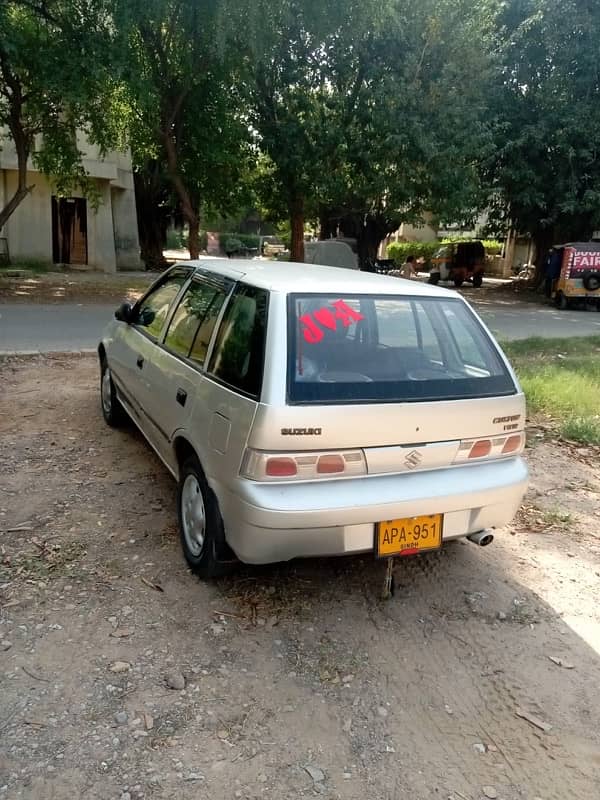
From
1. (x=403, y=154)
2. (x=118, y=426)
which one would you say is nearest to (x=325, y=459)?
(x=118, y=426)

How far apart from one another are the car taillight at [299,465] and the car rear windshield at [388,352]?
25cm

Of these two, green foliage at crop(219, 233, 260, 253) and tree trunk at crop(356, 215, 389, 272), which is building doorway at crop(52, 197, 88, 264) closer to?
tree trunk at crop(356, 215, 389, 272)

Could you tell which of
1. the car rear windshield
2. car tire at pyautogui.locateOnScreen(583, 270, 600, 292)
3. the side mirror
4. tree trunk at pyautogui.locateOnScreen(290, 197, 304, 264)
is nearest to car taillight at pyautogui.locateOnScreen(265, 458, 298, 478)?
the car rear windshield

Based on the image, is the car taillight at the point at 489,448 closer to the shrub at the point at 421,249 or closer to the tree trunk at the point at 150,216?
the tree trunk at the point at 150,216

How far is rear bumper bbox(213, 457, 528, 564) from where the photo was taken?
2863 millimetres

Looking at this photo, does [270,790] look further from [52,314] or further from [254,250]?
[254,250]

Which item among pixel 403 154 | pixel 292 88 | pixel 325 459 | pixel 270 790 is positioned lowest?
pixel 270 790

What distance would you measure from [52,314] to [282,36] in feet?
27.6

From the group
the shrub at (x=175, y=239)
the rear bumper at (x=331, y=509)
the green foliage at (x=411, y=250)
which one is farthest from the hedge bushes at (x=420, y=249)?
the rear bumper at (x=331, y=509)

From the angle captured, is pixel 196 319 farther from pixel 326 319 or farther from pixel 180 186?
pixel 180 186

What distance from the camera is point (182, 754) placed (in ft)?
7.66

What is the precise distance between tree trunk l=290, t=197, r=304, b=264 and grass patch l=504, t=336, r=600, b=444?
8505mm

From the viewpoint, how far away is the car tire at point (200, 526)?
3.20 meters

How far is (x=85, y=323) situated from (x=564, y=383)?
26.9 ft
